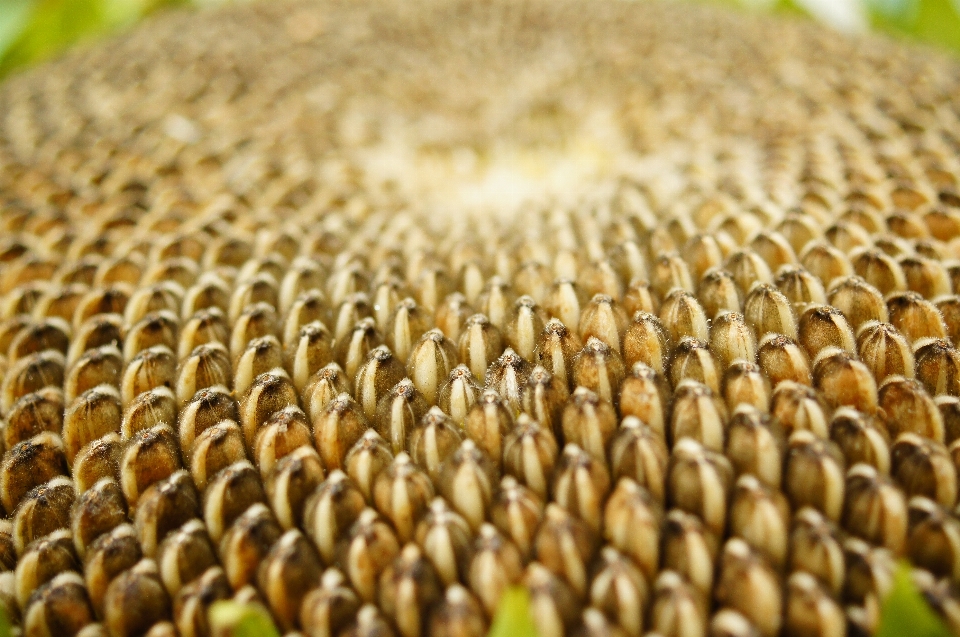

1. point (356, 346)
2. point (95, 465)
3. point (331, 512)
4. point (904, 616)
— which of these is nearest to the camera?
point (904, 616)

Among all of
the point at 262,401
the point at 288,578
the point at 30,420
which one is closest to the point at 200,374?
the point at 262,401

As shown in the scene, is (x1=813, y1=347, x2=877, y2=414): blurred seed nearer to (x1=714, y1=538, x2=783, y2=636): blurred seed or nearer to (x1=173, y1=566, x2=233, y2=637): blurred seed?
(x1=714, y1=538, x2=783, y2=636): blurred seed

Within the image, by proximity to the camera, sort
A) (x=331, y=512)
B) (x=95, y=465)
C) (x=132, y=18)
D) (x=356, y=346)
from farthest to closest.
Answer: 1. (x=132, y=18)
2. (x=356, y=346)
3. (x=95, y=465)
4. (x=331, y=512)

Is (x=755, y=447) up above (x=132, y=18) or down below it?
above

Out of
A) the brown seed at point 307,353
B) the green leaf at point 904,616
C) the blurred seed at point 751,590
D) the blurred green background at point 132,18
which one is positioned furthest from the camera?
the blurred green background at point 132,18

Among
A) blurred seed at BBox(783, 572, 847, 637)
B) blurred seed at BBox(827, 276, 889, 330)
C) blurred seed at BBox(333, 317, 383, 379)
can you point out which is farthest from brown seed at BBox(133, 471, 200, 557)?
blurred seed at BBox(827, 276, 889, 330)

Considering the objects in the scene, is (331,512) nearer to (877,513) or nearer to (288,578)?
(288,578)

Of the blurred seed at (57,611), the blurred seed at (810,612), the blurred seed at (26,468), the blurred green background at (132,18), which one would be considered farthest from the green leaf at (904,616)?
the blurred green background at (132,18)

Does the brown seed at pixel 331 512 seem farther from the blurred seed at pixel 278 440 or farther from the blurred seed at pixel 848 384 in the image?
the blurred seed at pixel 848 384
